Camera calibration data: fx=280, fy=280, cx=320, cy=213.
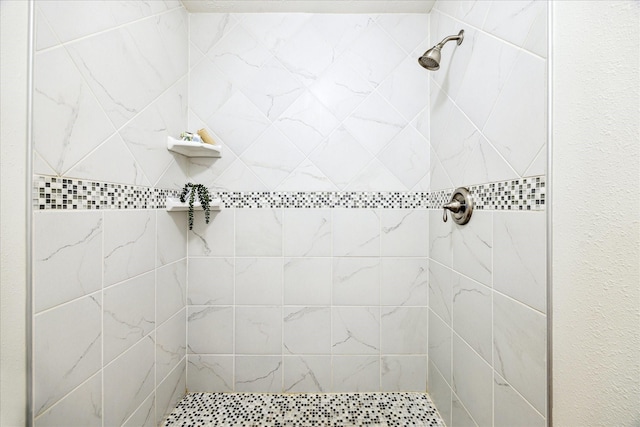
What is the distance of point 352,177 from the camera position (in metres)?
1.55

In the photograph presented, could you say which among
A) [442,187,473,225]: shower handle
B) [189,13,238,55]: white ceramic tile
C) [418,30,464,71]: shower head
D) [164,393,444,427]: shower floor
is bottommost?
[164,393,444,427]: shower floor

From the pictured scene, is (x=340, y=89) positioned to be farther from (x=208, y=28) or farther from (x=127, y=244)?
(x=127, y=244)

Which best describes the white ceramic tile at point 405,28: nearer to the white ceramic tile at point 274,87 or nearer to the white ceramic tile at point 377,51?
the white ceramic tile at point 377,51

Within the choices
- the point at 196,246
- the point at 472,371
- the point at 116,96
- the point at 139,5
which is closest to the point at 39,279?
the point at 116,96

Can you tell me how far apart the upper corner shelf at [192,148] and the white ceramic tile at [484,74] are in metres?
1.19

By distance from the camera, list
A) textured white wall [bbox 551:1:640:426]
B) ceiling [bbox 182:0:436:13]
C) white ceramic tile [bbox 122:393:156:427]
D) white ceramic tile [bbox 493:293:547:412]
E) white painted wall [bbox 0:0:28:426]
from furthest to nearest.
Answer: ceiling [bbox 182:0:436:13] → white ceramic tile [bbox 122:393:156:427] → white ceramic tile [bbox 493:293:547:412] → white painted wall [bbox 0:0:28:426] → textured white wall [bbox 551:1:640:426]

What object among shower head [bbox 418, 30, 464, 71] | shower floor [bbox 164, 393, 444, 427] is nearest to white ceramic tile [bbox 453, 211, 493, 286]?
shower head [bbox 418, 30, 464, 71]

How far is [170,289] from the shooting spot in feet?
4.53

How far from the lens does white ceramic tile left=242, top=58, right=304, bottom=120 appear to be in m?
1.54

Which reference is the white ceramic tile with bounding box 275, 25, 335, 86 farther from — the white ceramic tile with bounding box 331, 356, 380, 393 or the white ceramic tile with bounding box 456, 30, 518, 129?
the white ceramic tile with bounding box 331, 356, 380, 393

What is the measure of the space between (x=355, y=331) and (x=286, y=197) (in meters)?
0.82

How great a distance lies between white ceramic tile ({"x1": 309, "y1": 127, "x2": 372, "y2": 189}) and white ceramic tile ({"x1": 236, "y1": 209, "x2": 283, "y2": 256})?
351 millimetres

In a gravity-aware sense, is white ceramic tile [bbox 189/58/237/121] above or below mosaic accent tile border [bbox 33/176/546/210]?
above

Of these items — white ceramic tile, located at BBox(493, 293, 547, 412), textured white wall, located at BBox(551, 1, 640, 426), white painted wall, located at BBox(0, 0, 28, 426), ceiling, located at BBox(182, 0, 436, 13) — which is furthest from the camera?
ceiling, located at BBox(182, 0, 436, 13)
